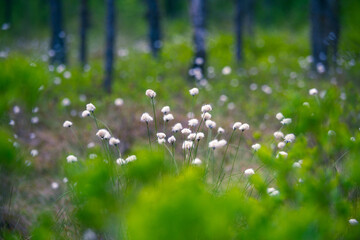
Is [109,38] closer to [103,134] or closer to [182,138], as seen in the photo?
[182,138]

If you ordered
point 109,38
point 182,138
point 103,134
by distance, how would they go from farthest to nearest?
1. point 109,38
2. point 182,138
3. point 103,134

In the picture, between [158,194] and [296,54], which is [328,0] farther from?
[158,194]

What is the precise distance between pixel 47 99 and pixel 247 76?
17.0 ft

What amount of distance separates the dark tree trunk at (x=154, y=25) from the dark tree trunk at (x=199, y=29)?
3.79 m

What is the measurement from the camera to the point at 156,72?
8352mm

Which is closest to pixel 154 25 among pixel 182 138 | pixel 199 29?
pixel 199 29

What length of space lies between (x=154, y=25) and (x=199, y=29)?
4588 mm

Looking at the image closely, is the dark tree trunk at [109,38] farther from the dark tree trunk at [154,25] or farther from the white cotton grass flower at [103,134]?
the white cotton grass flower at [103,134]

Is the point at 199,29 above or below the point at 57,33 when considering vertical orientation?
above

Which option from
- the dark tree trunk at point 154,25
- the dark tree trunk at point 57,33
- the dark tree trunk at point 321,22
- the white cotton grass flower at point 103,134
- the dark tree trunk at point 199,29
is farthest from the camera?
the dark tree trunk at point 154,25

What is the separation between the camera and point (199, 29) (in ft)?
25.8

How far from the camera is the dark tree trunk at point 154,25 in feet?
38.1

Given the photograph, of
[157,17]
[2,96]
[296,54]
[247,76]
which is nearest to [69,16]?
[157,17]

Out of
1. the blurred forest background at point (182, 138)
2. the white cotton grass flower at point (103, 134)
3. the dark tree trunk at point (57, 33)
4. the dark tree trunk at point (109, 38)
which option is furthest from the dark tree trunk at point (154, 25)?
the white cotton grass flower at point (103, 134)
